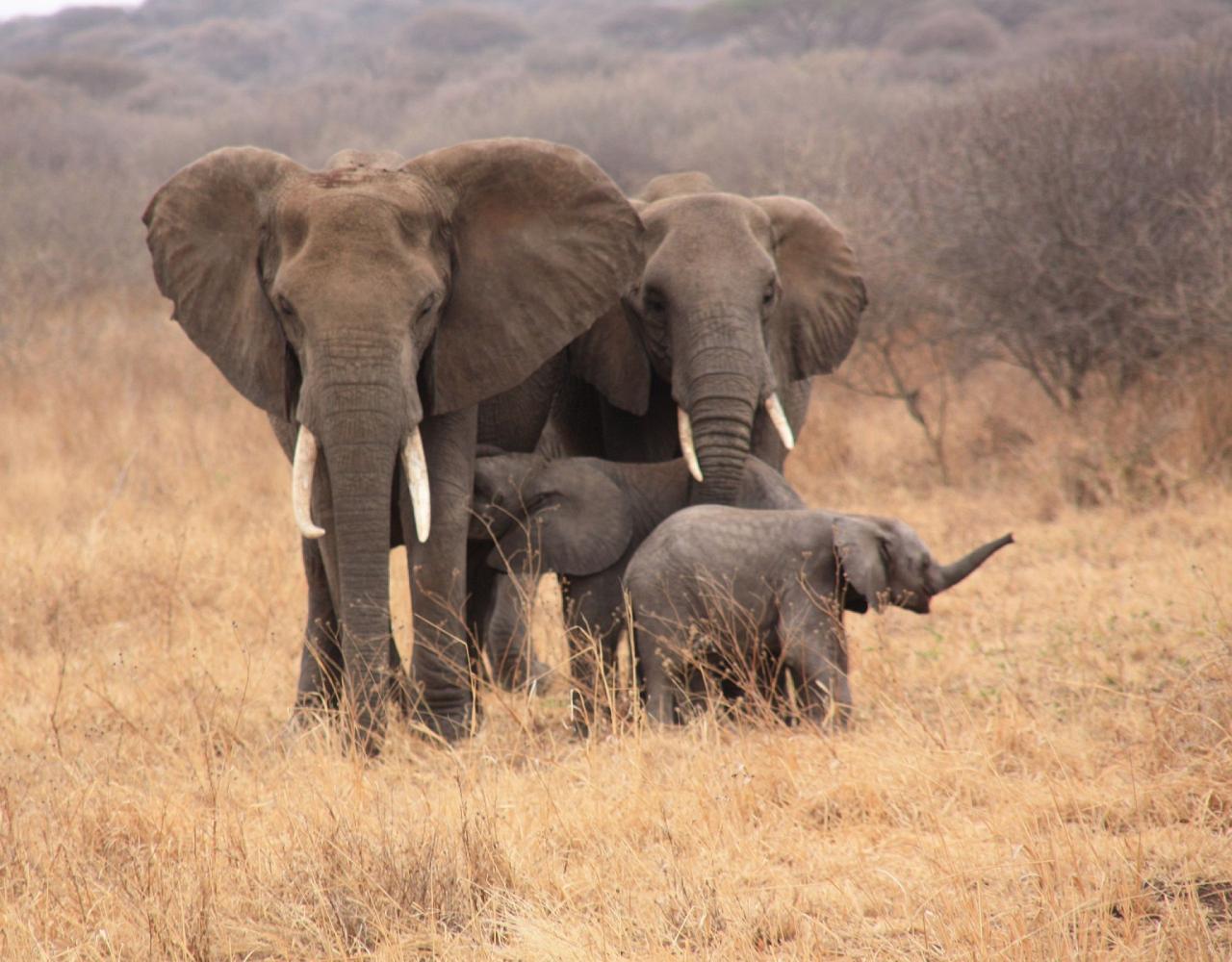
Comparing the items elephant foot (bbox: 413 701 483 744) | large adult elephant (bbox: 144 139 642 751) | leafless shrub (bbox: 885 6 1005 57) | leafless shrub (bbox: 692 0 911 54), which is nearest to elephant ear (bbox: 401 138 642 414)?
large adult elephant (bbox: 144 139 642 751)

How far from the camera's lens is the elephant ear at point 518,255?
5.66 metres

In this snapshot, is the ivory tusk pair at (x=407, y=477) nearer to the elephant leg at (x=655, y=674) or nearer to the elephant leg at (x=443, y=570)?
the elephant leg at (x=443, y=570)

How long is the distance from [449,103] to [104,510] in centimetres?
2298

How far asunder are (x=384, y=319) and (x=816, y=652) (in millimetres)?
1894

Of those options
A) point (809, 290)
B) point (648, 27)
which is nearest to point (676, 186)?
point (809, 290)

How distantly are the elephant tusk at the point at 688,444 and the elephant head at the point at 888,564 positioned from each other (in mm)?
663

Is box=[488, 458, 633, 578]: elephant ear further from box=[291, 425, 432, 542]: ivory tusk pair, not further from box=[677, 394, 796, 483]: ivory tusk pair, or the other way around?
box=[291, 425, 432, 542]: ivory tusk pair

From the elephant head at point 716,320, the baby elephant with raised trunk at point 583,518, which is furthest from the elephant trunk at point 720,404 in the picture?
the baby elephant with raised trunk at point 583,518

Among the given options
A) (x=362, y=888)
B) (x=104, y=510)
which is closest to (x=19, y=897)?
(x=362, y=888)

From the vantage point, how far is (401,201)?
209 inches

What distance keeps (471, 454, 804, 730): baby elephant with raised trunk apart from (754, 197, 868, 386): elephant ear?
0.84 metres

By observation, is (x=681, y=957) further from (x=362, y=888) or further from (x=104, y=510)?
(x=104, y=510)

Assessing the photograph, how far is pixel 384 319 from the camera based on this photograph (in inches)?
201

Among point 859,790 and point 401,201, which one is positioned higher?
point 401,201
